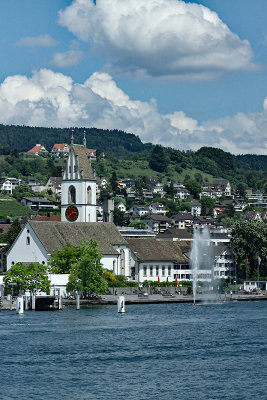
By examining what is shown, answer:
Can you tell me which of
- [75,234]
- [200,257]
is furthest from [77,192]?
[200,257]

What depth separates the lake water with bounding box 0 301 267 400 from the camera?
165 feet

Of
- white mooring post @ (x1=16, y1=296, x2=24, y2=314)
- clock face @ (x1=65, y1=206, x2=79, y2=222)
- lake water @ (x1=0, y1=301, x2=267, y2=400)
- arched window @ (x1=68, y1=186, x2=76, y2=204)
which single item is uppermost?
arched window @ (x1=68, y1=186, x2=76, y2=204)

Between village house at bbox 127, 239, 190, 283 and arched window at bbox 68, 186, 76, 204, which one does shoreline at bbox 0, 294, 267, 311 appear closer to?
village house at bbox 127, 239, 190, 283

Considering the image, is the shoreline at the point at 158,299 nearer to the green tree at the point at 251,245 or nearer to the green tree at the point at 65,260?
the green tree at the point at 65,260

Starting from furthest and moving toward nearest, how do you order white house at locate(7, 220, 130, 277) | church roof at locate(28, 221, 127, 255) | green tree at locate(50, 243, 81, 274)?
church roof at locate(28, 221, 127, 255)
white house at locate(7, 220, 130, 277)
green tree at locate(50, 243, 81, 274)

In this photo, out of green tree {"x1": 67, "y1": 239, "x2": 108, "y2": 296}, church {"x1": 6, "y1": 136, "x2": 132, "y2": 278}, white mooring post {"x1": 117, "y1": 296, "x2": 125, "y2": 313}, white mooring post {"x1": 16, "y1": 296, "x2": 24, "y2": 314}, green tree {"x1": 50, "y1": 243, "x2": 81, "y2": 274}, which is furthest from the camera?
church {"x1": 6, "y1": 136, "x2": 132, "y2": 278}

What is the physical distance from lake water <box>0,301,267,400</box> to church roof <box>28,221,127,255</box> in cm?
3126

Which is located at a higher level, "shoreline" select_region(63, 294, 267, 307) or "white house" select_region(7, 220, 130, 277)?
"white house" select_region(7, 220, 130, 277)

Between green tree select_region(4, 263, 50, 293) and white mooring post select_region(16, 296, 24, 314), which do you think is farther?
green tree select_region(4, 263, 50, 293)

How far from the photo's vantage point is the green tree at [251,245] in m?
145

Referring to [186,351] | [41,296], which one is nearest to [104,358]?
[186,351]

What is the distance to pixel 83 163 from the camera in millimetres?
142500

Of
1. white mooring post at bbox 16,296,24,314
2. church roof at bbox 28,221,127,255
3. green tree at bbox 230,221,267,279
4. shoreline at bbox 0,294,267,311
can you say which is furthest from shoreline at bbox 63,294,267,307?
green tree at bbox 230,221,267,279

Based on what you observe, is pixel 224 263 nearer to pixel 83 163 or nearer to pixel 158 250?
pixel 158 250
